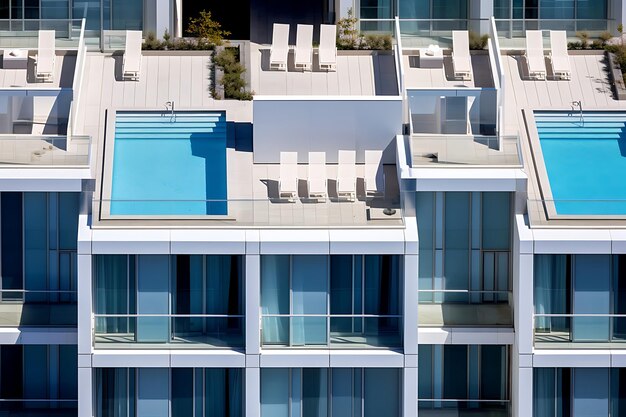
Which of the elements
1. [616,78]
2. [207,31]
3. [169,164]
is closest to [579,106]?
[616,78]

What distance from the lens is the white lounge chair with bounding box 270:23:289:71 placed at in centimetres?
5528

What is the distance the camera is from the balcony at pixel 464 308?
50312 millimetres

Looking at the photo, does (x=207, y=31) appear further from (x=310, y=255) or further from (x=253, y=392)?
(x=253, y=392)

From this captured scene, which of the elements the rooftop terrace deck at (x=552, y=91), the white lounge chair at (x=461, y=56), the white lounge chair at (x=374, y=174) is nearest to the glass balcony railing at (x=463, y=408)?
the white lounge chair at (x=374, y=174)

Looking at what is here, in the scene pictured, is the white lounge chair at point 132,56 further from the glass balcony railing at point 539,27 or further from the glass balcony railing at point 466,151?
the glass balcony railing at point 539,27

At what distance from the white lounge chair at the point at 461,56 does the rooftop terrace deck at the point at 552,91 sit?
112cm

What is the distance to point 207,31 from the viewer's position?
57375 mm

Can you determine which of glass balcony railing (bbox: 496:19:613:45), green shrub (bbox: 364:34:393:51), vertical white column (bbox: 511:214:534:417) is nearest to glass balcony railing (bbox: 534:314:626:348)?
vertical white column (bbox: 511:214:534:417)

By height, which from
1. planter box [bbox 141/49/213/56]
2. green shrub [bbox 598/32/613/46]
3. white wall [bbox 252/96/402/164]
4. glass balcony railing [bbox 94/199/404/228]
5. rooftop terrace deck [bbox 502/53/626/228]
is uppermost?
green shrub [bbox 598/32/613/46]

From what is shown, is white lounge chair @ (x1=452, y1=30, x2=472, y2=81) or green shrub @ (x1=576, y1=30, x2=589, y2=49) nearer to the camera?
white lounge chair @ (x1=452, y1=30, x2=472, y2=81)

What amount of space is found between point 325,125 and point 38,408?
35.5 ft

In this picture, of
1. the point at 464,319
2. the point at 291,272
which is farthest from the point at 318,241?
the point at 464,319

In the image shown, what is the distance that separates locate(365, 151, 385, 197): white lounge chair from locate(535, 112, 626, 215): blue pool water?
175 inches

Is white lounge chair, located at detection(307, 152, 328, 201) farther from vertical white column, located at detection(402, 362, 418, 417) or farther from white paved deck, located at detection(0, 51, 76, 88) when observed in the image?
white paved deck, located at detection(0, 51, 76, 88)
